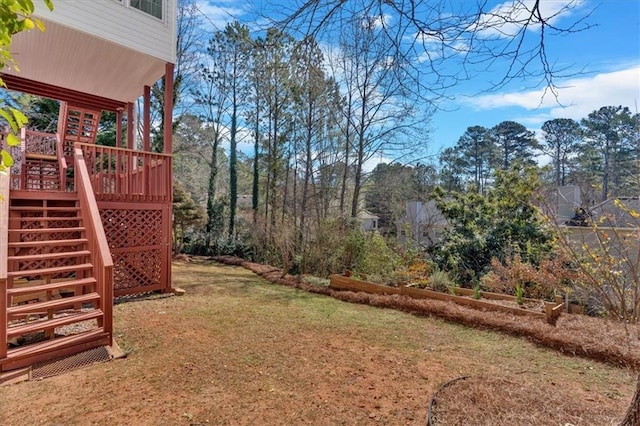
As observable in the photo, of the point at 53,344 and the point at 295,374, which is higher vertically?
the point at 53,344

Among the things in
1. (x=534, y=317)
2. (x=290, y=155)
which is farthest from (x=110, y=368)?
(x=290, y=155)

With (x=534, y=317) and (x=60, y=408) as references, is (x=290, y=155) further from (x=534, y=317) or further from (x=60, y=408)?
(x=60, y=408)

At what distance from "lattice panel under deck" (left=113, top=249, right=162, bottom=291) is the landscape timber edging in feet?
11.4

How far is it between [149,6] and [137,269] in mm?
4792

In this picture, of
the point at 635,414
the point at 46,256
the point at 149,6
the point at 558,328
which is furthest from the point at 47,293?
the point at 558,328

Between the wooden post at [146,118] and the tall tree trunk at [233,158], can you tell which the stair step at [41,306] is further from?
the tall tree trunk at [233,158]

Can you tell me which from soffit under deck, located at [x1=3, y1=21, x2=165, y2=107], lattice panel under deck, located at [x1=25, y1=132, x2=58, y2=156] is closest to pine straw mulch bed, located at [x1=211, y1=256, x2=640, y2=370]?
soffit under deck, located at [x1=3, y1=21, x2=165, y2=107]

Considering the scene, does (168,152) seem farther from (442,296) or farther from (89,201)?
(442,296)

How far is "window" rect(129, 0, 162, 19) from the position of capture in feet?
20.4

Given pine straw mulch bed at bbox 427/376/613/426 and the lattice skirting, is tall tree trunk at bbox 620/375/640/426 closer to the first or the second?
pine straw mulch bed at bbox 427/376/613/426

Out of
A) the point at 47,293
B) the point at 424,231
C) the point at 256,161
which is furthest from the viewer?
the point at 256,161

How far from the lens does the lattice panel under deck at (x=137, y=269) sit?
20.2ft

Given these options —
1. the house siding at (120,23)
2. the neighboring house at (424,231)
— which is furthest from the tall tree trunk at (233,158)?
the house siding at (120,23)

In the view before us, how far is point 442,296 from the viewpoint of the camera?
19.8ft
